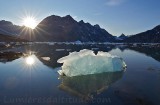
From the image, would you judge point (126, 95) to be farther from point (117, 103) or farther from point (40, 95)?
point (40, 95)

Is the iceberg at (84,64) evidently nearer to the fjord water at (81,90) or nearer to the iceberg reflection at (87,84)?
the iceberg reflection at (87,84)

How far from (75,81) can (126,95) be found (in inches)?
199

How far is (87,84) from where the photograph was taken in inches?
659

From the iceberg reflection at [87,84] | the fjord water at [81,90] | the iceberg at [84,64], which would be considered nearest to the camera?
the fjord water at [81,90]

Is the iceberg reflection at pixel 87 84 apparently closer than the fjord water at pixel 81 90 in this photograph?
No

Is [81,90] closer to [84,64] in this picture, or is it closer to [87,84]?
[87,84]

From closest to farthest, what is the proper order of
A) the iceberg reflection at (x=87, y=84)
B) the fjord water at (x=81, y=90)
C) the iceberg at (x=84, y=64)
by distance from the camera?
the fjord water at (x=81, y=90) < the iceberg reflection at (x=87, y=84) < the iceberg at (x=84, y=64)

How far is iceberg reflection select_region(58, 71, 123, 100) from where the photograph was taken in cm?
1455

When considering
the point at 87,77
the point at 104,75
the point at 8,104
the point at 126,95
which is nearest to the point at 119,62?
the point at 104,75

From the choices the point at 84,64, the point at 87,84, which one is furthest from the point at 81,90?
the point at 84,64

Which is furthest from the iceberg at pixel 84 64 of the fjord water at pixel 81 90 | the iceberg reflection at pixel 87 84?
the fjord water at pixel 81 90

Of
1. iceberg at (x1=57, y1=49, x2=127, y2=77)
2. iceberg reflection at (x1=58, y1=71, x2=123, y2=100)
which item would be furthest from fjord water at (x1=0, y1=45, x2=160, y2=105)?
iceberg at (x1=57, y1=49, x2=127, y2=77)

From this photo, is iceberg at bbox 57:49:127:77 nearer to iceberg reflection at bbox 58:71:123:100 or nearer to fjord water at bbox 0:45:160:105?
iceberg reflection at bbox 58:71:123:100

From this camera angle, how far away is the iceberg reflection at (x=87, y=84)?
47.7ft
